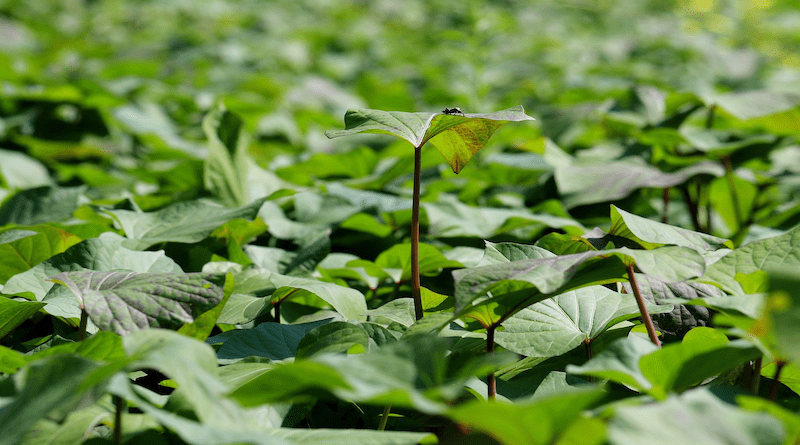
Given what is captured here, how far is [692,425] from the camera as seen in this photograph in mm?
452

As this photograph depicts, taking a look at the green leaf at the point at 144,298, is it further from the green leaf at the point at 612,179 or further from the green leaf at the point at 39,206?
the green leaf at the point at 612,179

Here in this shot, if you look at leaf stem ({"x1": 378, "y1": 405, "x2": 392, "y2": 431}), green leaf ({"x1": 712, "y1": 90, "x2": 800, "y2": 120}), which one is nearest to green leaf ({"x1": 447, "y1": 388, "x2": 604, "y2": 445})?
leaf stem ({"x1": 378, "y1": 405, "x2": 392, "y2": 431})

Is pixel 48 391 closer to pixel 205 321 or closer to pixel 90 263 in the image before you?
pixel 205 321

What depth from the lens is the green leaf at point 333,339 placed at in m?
0.72

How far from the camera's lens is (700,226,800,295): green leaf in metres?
0.74

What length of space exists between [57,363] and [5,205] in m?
0.89

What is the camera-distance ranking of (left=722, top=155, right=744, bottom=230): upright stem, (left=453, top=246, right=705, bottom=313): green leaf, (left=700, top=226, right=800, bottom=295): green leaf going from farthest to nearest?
(left=722, top=155, right=744, bottom=230): upright stem → (left=700, top=226, right=800, bottom=295): green leaf → (left=453, top=246, right=705, bottom=313): green leaf

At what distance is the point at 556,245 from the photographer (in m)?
0.90

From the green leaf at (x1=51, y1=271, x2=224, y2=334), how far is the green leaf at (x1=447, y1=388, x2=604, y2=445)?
0.38 meters

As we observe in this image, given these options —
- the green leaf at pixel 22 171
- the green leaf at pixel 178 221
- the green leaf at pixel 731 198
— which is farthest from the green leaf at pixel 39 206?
the green leaf at pixel 731 198

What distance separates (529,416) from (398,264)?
0.65 meters

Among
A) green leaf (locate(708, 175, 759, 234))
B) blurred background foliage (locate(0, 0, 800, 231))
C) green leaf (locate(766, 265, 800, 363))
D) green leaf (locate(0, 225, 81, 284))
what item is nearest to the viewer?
green leaf (locate(766, 265, 800, 363))

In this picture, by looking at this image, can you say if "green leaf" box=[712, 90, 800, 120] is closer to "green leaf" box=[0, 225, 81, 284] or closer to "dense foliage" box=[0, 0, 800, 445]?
"dense foliage" box=[0, 0, 800, 445]

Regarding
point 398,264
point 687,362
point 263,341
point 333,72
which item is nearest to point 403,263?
point 398,264
